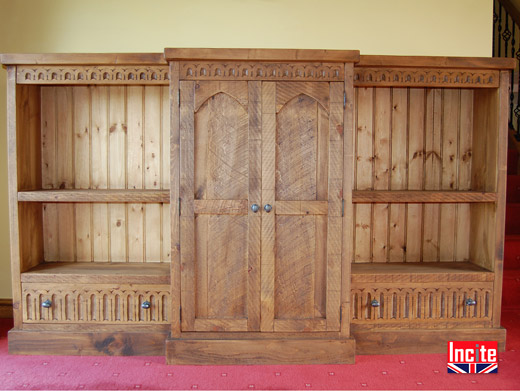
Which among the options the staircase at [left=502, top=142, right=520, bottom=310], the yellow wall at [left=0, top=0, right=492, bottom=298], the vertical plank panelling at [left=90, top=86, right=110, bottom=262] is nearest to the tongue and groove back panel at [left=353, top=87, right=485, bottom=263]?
the yellow wall at [left=0, top=0, right=492, bottom=298]

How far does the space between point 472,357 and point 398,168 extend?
1309 millimetres

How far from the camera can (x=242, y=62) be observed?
7.97 ft

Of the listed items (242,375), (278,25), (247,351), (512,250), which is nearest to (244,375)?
(242,375)

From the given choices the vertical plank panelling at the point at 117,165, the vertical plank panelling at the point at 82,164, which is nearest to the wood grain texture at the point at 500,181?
the vertical plank panelling at the point at 117,165

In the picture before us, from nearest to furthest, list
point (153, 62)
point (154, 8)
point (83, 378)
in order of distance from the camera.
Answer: point (83, 378) → point (153, 62) → point (154, 8)

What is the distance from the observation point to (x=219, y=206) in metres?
2.48

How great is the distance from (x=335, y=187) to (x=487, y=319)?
4.44 feet

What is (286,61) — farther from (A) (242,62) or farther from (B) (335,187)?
(B) (335,187)

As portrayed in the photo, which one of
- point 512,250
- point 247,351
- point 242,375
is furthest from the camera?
point 512,250

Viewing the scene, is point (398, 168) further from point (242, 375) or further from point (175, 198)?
point (242, 375)

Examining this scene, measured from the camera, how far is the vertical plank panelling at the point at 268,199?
2.45 metres

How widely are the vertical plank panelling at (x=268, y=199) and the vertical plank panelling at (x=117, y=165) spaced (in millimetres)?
1119

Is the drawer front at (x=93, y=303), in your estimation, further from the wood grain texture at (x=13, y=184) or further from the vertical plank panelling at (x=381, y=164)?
the vertical plank panelling at (x=381, y=164)

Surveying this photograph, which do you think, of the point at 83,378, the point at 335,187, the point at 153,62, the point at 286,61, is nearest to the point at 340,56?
the point at 286,61
